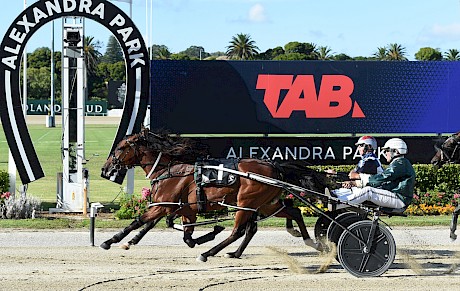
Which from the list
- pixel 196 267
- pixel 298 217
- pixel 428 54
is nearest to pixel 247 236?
pixel 298 217

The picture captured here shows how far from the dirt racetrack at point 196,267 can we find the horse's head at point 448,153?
3.61 feet

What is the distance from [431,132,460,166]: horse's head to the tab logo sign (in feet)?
10.3

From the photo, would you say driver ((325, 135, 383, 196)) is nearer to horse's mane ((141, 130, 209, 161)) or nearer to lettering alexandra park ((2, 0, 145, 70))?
horse's mane ((141, 130, 209, 161))

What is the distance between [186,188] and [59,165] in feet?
48.5

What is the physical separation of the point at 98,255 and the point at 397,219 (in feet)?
18.6

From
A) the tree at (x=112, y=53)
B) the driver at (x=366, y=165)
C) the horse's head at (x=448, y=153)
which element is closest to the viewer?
the driver at (x=366, y=165)

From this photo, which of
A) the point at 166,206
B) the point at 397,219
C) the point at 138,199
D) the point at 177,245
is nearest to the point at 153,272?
the point at 166,206

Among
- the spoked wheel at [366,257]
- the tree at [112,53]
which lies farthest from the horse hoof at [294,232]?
the tree at [112,53]

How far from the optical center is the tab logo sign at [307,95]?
14891 millimetres

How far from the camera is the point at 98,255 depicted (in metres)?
10.3

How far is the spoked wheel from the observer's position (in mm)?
8914

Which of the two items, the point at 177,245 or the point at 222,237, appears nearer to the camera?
the point at 177,245

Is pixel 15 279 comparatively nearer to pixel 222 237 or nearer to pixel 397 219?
pixel 222 237

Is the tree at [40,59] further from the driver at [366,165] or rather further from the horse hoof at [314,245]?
the driver at [366,165]
